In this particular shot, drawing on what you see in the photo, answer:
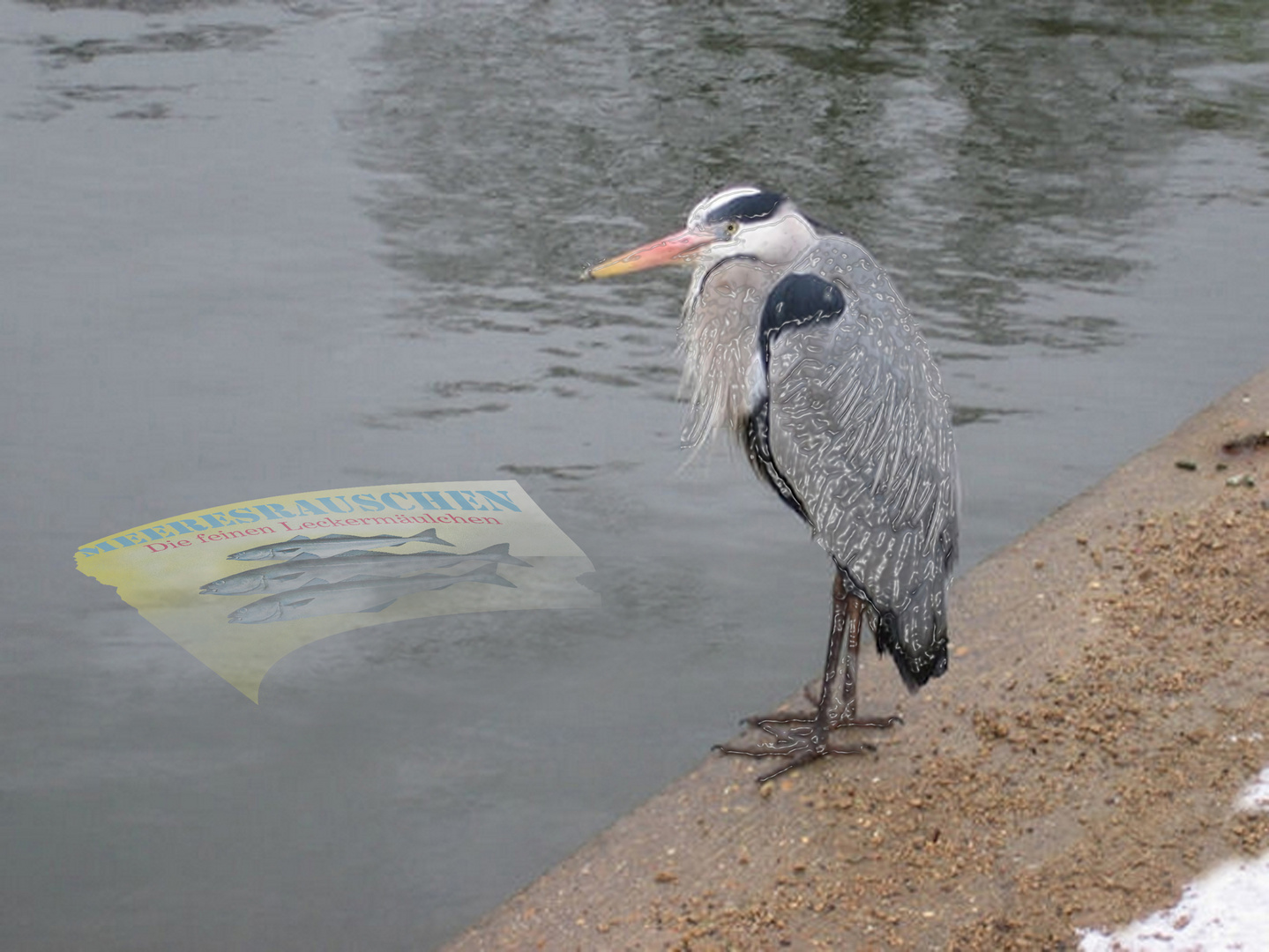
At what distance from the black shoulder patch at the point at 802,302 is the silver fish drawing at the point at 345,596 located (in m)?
1.87

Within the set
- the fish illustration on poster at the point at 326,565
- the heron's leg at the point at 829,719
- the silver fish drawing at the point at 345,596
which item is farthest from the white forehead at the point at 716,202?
the silver fish drawing at the point at 345,596

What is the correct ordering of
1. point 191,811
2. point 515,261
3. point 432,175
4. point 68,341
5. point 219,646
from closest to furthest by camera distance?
point 191,811
point 219,646
point 68,341
point 515,261
point 432,175

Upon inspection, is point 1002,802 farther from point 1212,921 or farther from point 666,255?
point 666,255

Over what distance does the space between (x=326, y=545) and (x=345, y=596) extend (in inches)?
12.5

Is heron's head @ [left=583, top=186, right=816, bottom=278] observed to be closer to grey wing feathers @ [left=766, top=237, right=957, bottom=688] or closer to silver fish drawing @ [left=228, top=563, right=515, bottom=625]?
grey wing feathers @ [left=766, top=237, right=957, bottom=688]

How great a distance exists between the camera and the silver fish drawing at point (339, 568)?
5.76 meters

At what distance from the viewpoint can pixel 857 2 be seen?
13188mm

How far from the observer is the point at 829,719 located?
4828 mm

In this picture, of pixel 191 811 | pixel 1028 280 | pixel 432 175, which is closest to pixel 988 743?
pixel 191 811

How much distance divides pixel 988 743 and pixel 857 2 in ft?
31.2

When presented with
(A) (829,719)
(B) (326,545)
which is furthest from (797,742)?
(B) (326,545)

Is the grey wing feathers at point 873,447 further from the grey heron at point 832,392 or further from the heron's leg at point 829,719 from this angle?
the heron's leg at point 829,719

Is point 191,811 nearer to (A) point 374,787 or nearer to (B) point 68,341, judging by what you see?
(A) point 374,787

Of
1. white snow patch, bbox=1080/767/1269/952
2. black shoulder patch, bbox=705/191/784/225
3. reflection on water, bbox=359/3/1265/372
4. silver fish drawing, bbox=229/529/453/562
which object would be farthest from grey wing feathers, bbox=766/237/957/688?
reflection on water, bbox=359/3/1265/372
